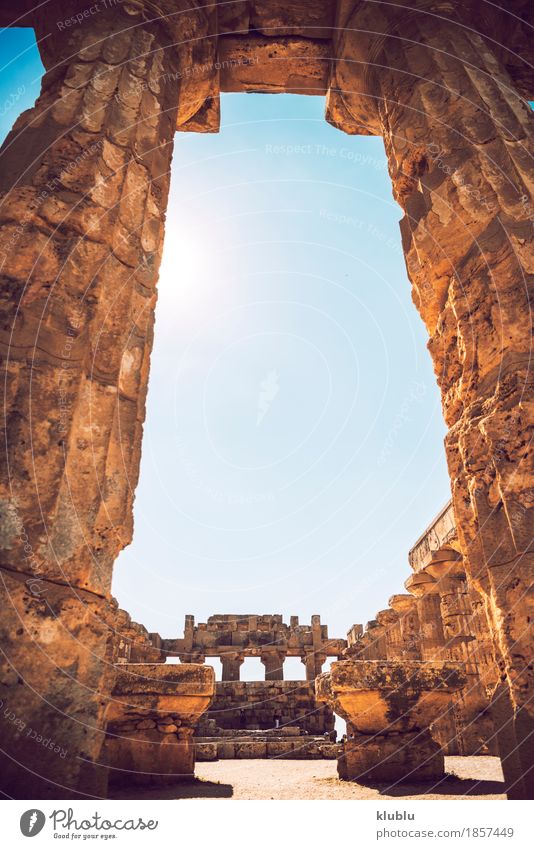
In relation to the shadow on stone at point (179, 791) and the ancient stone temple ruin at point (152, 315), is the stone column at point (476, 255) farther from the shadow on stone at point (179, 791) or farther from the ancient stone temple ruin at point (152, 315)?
the shadow on stone at point (179, 791)

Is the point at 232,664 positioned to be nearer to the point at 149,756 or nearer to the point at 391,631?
the point at 391,631

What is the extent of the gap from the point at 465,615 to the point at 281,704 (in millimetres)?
9464

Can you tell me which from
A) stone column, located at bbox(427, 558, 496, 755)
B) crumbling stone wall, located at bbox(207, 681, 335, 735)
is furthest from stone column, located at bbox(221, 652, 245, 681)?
stone column, located at bbox(427, 558, 496, 755)

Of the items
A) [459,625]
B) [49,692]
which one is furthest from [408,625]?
[49,692]

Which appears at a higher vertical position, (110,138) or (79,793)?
(110,138)

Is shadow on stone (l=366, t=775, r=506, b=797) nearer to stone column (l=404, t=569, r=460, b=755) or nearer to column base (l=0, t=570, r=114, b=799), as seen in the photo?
column base (l=0, t=570, r=114, b=799)

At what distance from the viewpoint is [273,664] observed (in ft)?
62.1

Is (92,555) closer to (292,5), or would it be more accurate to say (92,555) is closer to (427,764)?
(427,764)

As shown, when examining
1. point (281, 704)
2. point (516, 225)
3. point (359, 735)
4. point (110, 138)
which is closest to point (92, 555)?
point (110, 138)

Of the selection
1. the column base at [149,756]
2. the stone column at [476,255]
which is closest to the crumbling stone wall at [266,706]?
the column base at [149,756]

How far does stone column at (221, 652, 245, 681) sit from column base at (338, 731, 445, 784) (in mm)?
15554

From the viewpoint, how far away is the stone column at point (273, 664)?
61.3 ft

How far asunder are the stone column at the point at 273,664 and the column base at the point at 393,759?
1577cm

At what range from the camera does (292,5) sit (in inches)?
183
